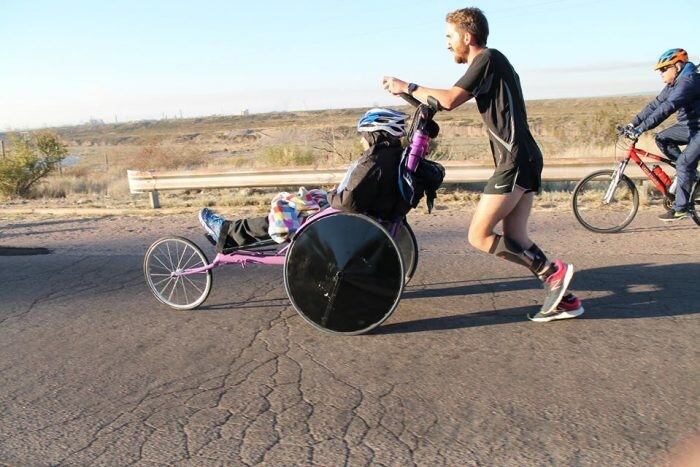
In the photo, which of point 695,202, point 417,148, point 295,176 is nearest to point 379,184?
point 417,148

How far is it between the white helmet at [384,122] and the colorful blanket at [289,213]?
704 millimetres

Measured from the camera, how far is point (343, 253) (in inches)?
177

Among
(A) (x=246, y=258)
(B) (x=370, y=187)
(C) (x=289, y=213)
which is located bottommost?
(A) (x=246, y=258)

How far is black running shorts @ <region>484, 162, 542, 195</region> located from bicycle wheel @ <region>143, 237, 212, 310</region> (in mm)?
2489

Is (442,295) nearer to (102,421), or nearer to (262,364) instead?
(262,364)

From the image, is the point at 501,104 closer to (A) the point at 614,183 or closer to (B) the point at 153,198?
(A) the point at 614,183

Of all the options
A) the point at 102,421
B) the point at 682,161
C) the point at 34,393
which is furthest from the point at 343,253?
the point at 682,161

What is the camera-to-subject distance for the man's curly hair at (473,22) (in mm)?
4500

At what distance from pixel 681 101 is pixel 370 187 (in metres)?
4.97

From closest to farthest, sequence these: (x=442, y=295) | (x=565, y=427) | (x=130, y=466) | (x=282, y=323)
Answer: (x=130, y=466) → (x=565, y=427) → (x=282, y=323) → (x=442, y=295)

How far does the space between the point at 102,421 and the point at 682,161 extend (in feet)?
23.8

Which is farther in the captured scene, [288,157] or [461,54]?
[288,157]

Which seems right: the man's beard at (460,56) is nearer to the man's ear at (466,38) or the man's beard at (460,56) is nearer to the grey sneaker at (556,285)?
the man's ear at (466,38)

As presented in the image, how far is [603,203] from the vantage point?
858 centimetres
